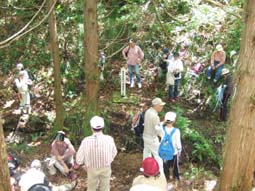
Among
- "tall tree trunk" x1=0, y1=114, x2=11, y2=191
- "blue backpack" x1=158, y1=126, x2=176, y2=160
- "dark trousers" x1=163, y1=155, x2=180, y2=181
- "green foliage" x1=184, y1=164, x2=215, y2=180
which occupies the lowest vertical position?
"green foliage" x1=184, y1=164, x2=215, y2=180

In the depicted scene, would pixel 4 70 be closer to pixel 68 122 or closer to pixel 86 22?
pixel 68 122

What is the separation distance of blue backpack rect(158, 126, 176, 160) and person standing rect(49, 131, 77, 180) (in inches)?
72.7

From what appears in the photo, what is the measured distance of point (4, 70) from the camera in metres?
14.5

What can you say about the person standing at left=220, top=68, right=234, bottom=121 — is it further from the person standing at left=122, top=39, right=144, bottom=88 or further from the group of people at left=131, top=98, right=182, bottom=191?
the group of people at left=131, top=98, right=182, bottom=191

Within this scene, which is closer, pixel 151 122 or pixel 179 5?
pixel 151 122

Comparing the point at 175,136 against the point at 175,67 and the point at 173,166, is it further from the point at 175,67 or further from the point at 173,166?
the point at 175,67

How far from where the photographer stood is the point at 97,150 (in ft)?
18.9

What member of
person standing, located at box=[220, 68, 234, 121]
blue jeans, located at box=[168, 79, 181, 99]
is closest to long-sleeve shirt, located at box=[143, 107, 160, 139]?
person standing, located at box=[220, 68, 234, 121]

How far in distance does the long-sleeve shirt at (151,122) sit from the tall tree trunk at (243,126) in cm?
236

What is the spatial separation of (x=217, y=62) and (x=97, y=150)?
649cm

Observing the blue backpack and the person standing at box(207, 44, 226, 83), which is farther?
the person standing at box(207, 44, 226, 83)

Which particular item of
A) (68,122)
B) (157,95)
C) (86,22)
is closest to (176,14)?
(157,95)

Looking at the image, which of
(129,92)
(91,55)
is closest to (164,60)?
(129,92)

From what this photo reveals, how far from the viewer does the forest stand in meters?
7.15
